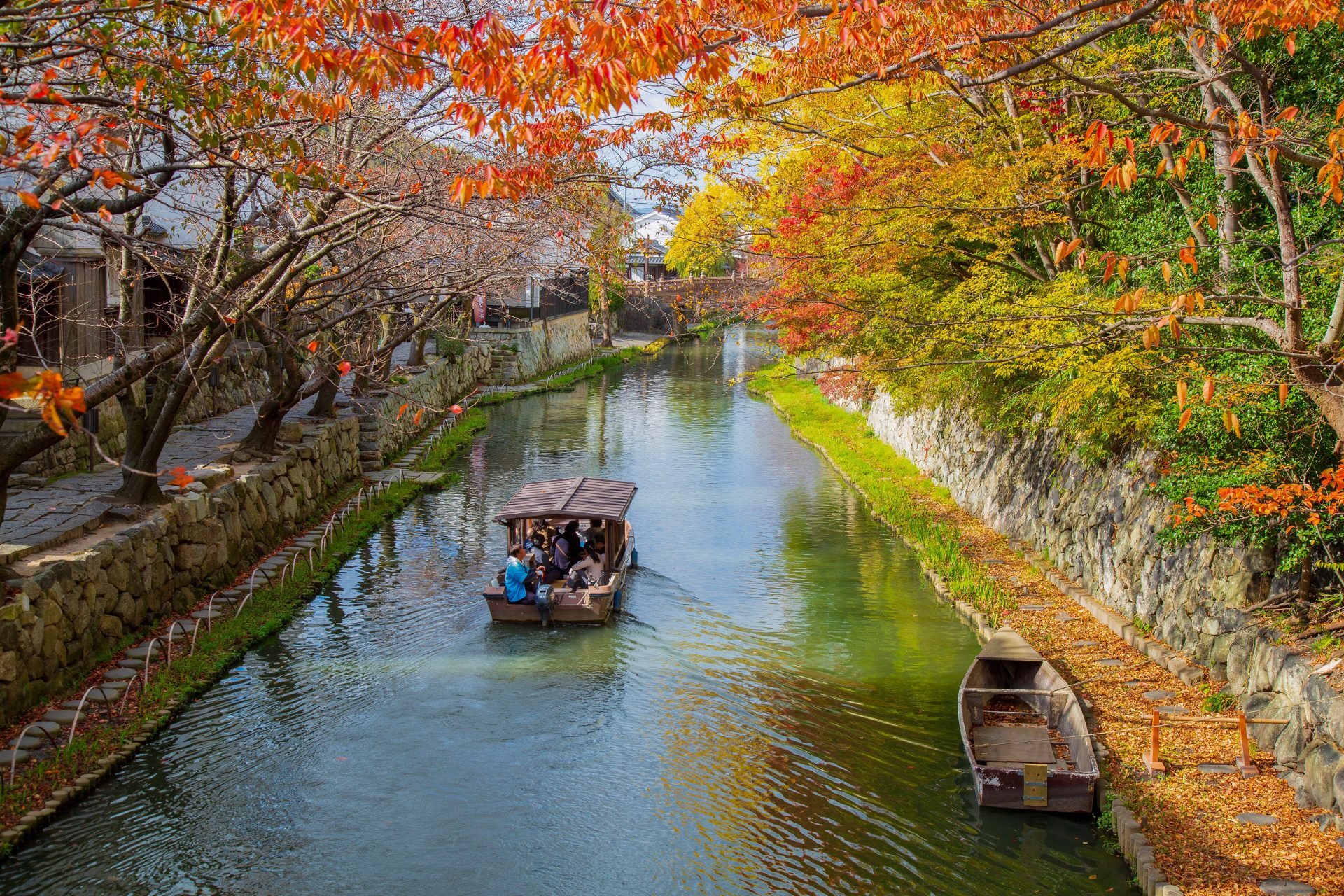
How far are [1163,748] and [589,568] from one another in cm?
965

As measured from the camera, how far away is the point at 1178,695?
13.0m

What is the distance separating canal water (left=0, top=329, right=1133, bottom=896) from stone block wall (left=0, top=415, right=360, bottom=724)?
1.55 metres

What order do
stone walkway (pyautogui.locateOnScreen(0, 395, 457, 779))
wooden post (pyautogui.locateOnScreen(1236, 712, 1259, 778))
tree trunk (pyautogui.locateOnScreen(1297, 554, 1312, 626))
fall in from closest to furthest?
wooden post (pyautogui.locateOnScreen(1236, 712, 1259, 778)) < stone walkway (pyautogui.locateOnScreen(0, 395, 457, 779)) < tree trunk (pyautogui.locateOnScreen(1297, 554, 1312, 626))

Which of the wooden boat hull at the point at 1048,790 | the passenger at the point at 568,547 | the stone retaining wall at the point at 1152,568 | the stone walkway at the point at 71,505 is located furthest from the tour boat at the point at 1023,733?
the stone walkway at the point at 71,505

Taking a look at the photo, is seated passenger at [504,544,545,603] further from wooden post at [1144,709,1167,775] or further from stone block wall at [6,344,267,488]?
wooden post at [1144,709,1167,775]

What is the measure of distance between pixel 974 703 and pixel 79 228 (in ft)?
37.7

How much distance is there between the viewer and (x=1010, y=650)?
14.0 m

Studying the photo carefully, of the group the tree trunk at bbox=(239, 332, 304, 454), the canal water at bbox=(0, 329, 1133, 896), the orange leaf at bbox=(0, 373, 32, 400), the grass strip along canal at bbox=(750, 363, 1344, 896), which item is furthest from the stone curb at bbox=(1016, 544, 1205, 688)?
the tree trunk at bbox=(239, 332, 304, 454)

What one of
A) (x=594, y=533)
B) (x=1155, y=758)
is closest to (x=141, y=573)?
(x=594, y=533)

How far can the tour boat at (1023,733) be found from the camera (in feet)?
36.5

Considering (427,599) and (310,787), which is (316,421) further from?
(310,787)

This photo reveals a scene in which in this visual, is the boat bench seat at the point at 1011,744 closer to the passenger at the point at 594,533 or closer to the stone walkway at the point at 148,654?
the passenger at the point at 594,533

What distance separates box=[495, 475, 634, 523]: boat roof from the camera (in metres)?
18.0

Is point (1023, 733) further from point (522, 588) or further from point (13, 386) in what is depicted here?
point (13, 386)
